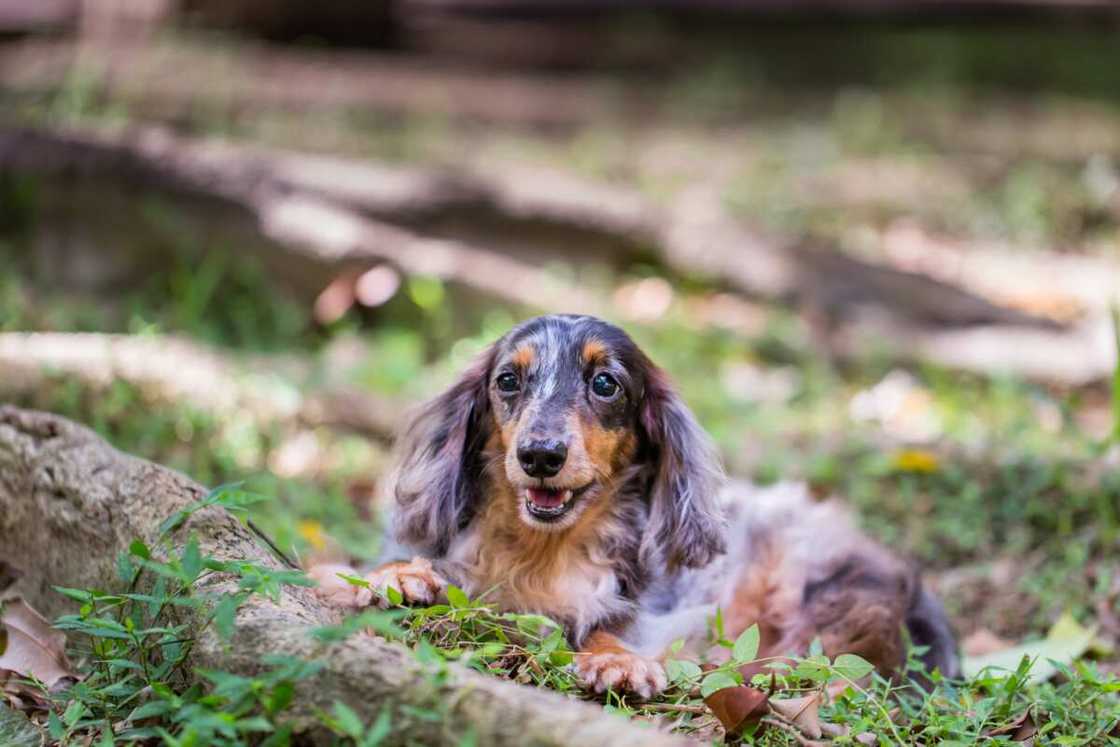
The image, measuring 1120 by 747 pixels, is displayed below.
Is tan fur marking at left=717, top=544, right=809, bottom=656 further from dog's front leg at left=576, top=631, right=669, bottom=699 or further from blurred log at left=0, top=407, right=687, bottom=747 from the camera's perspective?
blurred log at left=0, top=407, right=687, bottom=747

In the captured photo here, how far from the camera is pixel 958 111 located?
11.2m

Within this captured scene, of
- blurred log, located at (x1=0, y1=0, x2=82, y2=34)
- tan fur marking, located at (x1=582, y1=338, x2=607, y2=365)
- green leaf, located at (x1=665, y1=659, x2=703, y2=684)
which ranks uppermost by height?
blurred log, located at (x1=0, y1=0, x2=82, y2=34)

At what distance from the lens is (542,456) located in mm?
3604

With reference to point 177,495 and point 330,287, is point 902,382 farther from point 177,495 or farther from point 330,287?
point 177,495

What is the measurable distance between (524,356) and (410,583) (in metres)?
0.84

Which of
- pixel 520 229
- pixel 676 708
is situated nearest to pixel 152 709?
pixel 676 708

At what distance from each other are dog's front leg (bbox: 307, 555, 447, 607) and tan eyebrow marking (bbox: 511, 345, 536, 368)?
0.68 metres

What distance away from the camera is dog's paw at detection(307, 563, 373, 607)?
3.31 meters

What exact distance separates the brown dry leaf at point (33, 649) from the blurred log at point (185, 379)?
1670 millimetres

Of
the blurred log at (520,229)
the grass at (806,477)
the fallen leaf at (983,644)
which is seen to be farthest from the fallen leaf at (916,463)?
the blurred log at (520,229)

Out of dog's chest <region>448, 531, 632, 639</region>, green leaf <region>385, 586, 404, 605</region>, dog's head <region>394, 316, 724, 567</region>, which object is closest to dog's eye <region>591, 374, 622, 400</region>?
dog's head <region>394, 316, 724, 567</region>

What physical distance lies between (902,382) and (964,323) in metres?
0.62

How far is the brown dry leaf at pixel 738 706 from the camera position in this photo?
9.82 ft

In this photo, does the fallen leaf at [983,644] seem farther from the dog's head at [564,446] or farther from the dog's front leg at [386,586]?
the dog's front leg at [386,586]
